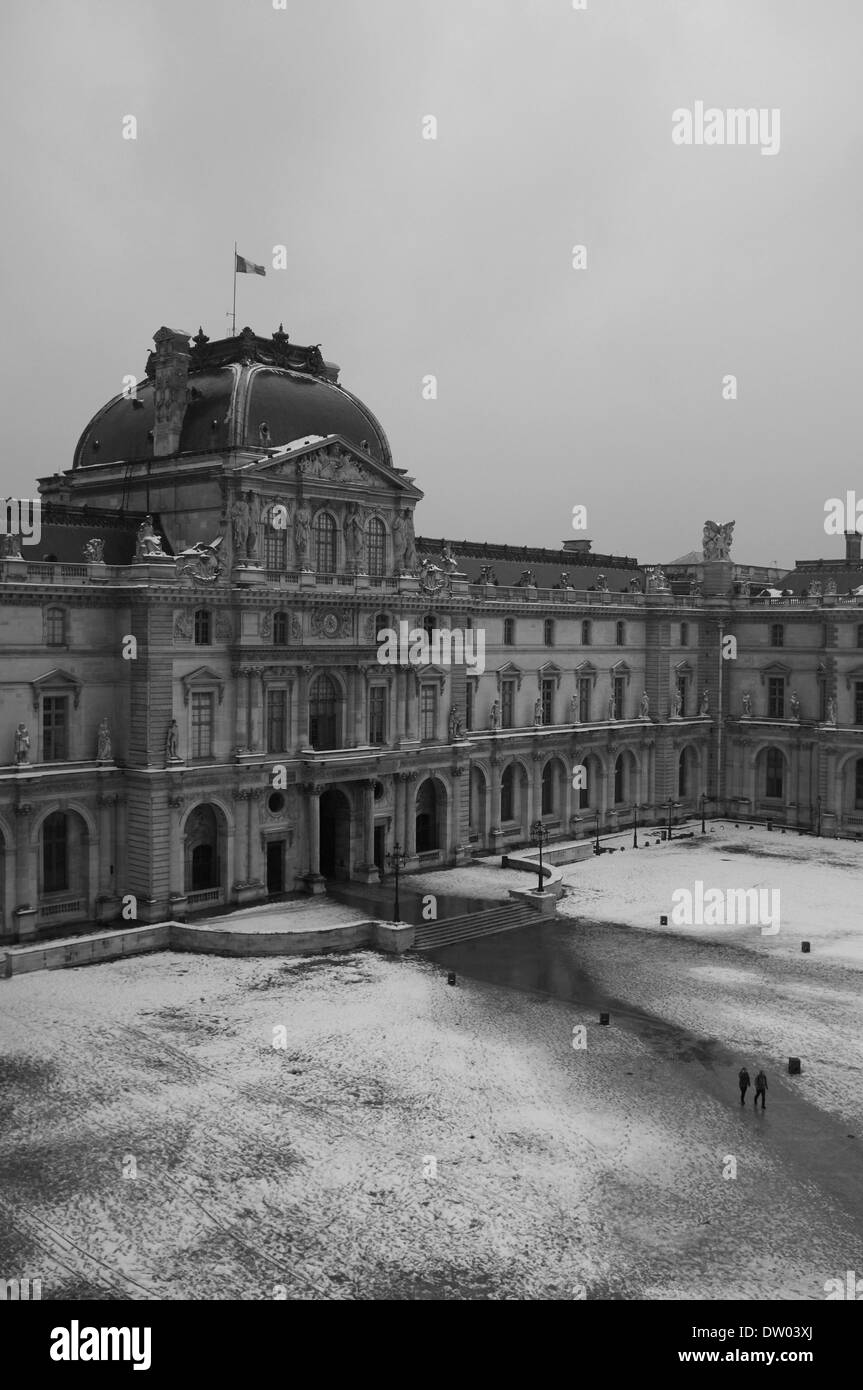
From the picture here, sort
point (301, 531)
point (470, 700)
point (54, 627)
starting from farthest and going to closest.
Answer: point (470, 700)
point (301, 531)
point (54, 627)

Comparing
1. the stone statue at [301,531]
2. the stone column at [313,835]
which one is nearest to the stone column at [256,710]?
the stone column at [313,835]

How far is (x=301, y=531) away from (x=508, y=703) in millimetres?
20068

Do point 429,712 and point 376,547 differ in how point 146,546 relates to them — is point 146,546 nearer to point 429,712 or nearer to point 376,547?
point 376,547

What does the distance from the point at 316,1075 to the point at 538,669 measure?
4131 cm

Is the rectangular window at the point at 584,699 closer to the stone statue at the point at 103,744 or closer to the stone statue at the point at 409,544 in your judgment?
the stone statue at the point at 409,544

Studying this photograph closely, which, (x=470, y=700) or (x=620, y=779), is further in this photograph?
(x=620, y=779)

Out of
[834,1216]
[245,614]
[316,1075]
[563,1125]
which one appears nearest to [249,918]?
[245,614]

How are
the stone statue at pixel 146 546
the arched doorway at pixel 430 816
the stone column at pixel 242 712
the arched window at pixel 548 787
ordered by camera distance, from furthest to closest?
the arched window at pixel 548 787
the arched doorway at pixel 430 816
the stone column at pixel 242 712
the stone statue at pixel 146 546

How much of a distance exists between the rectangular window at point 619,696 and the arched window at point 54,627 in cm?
4007

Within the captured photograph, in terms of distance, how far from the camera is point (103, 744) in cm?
5384

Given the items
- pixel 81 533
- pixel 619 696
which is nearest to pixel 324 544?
pixel 81 533

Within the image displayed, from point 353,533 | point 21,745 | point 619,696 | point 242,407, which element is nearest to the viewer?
point 21,745

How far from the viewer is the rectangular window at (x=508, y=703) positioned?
73750 millimetres
